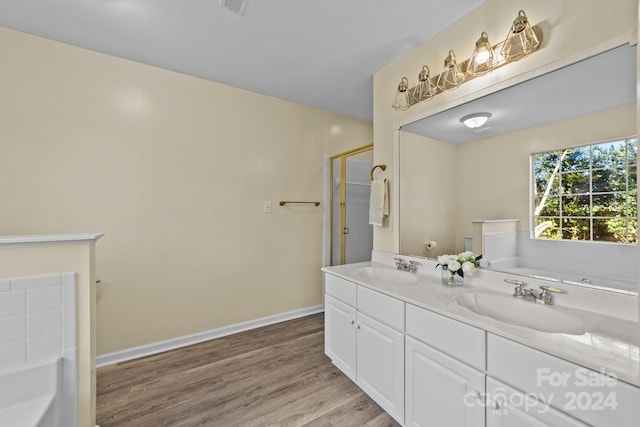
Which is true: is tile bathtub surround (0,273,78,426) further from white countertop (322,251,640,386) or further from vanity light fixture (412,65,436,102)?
vanity light fixture (412,65,436,102)

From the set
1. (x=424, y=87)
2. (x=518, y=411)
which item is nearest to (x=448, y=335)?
(x=518, y=411)

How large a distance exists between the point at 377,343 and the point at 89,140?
7.99 feet

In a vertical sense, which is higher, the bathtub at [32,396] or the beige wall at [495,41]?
the beige wall at [495,41]

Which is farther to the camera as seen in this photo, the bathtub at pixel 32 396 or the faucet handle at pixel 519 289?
the faucet handle at pixel 519 289

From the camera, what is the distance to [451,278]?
1.55 meters

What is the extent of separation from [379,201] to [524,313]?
120cm

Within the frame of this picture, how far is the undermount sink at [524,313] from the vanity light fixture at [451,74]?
1.25 metres

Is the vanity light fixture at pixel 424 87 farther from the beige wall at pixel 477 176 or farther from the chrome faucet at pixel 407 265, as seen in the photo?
the chrome faucet at pixel 407 265

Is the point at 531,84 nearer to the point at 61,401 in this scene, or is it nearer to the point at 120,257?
the point at 61,401

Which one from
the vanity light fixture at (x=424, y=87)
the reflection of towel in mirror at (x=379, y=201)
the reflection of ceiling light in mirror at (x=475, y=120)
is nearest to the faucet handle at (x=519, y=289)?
the reflection of ceiling light in mirror at (x=475, y=120)

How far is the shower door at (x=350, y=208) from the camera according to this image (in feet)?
9.86

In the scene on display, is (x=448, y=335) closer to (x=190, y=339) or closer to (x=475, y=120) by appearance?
(x=475, y=120)

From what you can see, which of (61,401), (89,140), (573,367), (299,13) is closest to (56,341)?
(61,401)

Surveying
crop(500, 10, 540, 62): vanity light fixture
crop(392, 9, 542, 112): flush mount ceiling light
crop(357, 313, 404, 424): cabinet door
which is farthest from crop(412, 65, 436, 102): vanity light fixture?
crop(357, 313, 404, 424): cabinet door
